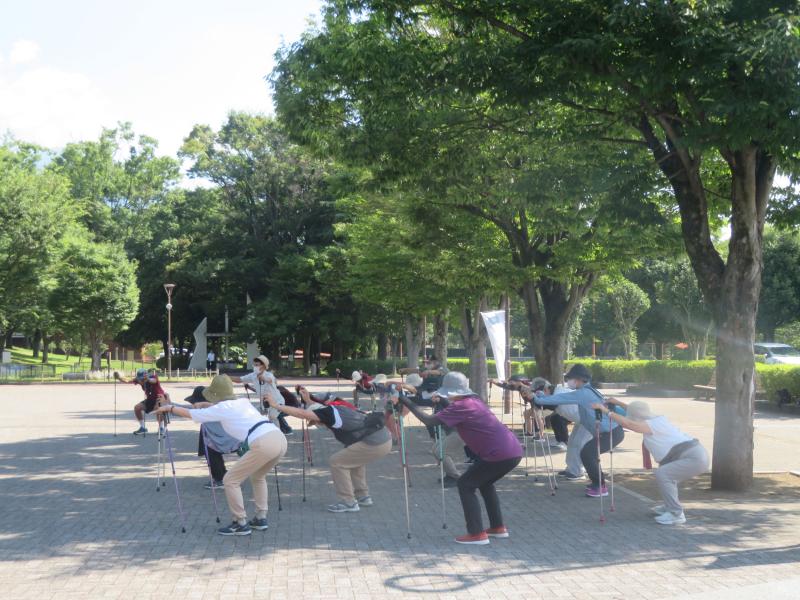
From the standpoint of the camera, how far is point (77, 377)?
4906cm

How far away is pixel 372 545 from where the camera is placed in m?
8.47

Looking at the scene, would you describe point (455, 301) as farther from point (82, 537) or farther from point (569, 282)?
point (82, 537)

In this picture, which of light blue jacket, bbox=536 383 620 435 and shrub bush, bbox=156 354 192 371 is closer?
light blue jacket, bbox=536 383 620 435

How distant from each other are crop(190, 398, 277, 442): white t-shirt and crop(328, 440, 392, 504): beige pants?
136cm

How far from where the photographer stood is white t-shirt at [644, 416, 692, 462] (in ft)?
32.0

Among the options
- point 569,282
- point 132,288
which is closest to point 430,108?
point 569,282

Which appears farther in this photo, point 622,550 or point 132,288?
point 132,288

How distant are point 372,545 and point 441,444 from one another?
212cm

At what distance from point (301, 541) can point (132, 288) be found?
157ft

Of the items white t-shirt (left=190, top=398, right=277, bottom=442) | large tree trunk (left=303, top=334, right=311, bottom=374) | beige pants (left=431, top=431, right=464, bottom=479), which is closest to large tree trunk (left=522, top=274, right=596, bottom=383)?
beige pants (left=431, top=431, right=464, bottom=479)

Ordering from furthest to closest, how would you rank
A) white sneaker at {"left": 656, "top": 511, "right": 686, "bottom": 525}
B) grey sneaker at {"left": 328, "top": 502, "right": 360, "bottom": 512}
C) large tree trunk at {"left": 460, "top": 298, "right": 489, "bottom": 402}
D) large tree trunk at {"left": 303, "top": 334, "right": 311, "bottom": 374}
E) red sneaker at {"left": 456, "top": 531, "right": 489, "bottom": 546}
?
1. large tree trunk at {"left": 303, "top": 334, "right": 311, "bottom": 374}
2. large tree trunk at {"left": 460, "top": 298, "right": 489, "bottom": 402}
3. grey sneaker at {"left": 328, "top": 502, "right": 360, "bottom": 512}
4. white sneaker at {"left": 656, "top": 511, "right": 686, "bottom": 525}
5. red sneaker at {"left": 456, "top": 531, "right": 489, "bottom": 546}

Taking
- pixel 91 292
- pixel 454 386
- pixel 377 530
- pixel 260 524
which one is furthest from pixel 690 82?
pixel 91 292

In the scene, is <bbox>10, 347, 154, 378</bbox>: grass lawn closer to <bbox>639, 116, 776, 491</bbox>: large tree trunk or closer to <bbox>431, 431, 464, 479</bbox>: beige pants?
<bbox>431, 431, 464, 479</bbox>: beige pants

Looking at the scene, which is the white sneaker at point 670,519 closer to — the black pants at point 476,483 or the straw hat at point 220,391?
the black pants at point 476,483
